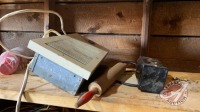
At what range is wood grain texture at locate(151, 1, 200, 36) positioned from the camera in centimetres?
68

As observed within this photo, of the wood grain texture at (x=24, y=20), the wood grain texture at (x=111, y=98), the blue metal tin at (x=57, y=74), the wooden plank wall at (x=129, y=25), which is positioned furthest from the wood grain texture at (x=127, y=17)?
the blue metal tin at (x=57, y=74)

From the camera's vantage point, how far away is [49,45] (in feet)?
1.54

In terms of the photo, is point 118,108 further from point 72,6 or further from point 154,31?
point 72,6

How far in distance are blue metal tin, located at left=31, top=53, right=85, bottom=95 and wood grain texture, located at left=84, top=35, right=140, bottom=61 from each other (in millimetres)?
351

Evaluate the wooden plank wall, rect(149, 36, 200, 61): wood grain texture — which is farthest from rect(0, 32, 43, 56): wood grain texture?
rect(149, 36, 200, 61): wood grain texture

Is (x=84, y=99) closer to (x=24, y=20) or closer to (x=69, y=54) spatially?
(x=69, y=54)

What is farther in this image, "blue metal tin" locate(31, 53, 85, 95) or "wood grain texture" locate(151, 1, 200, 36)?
"wood grain texture" locate(151, 1, 200, 36)

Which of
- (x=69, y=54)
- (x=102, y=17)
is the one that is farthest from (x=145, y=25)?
(x=69, y=54)

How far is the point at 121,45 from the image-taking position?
76cm

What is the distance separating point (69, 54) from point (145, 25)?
1.15 ft

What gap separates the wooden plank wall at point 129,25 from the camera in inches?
27.4

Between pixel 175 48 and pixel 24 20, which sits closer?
pixel 175 48

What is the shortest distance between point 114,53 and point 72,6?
259mm

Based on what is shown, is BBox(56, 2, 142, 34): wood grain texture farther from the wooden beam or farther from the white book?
the white book
